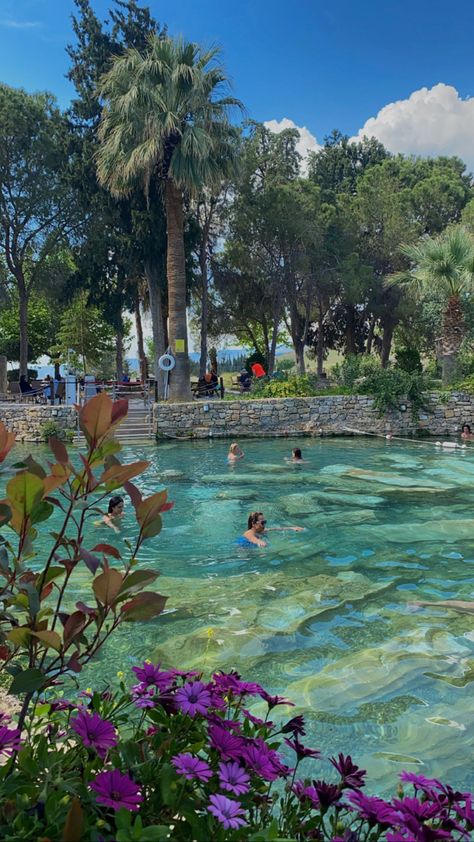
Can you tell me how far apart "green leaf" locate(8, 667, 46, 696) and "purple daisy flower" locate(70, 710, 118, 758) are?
20 cm

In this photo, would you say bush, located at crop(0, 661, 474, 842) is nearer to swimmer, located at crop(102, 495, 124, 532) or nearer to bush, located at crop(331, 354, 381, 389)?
swimmer, located at crop(102, 495, 124, 532)

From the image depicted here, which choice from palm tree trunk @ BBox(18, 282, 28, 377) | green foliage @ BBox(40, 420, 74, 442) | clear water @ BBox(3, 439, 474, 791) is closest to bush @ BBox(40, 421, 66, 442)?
green foliage @ BBox(40, 420, 74, 442)

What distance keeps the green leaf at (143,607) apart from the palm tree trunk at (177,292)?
2028 cm

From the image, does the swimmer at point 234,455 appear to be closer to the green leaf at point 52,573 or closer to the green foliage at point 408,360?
the green leaf at point 52,573

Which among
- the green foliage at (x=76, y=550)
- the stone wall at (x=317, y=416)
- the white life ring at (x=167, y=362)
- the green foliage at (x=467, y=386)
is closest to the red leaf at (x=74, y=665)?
the green foliage at (x=76, y=550)

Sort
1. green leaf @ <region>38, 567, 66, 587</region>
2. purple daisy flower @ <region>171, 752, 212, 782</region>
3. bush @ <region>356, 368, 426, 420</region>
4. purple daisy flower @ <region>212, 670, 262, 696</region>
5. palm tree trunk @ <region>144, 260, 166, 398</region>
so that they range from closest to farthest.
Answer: purple daisy flower @ <region>171, 752, 212, 782</region> → green leaf @ <region>38, 567, 66, 587</region> → purple daisy flower @ <region>212, 670, 262, 696</region> → bush @ <region>356, 368, 426, 420</region> → palm tree trunk @ <region>144, 260, 166, 398</region>

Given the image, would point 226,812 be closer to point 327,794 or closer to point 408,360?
point 327,794

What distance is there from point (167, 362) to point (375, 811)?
2079cm

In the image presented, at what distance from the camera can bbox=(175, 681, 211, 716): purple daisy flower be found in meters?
1.68

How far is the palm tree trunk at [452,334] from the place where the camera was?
2205 centimetres

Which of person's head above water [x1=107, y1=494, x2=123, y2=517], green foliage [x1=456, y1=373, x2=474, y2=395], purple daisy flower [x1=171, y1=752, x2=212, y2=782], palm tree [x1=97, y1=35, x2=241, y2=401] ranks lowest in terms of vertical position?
person's head above water [x1=107, y1=494, x2=123, y2=517]

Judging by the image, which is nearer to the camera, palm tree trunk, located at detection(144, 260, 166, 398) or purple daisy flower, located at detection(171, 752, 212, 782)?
purple daisy flower, located at detection(171, 752, 212, 782)

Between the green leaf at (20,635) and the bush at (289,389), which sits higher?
the bush at (289,389)

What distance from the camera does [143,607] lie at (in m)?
1.69
